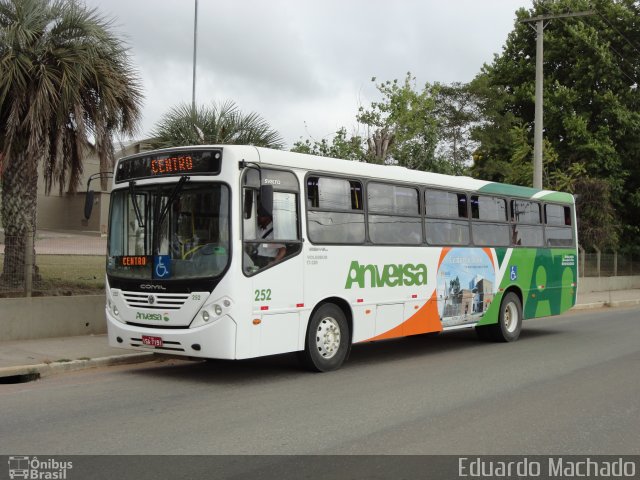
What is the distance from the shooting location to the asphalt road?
235 inches

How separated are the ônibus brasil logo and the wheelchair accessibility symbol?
2.64 metres

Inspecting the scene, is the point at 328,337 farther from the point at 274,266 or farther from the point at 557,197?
the point at 557,197

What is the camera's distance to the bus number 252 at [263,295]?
862cm

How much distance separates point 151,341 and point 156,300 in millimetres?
537

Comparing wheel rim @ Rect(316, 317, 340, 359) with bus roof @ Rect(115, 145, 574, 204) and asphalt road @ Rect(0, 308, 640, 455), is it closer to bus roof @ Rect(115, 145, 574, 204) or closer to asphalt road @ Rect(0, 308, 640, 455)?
asphalt road @ Rect(0, 308, 640, 455)

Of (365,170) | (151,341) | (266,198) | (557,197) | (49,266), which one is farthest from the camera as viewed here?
(557,197)

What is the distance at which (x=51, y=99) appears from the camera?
A: 11938 mm

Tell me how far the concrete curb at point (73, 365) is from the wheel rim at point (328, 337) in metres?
2.82

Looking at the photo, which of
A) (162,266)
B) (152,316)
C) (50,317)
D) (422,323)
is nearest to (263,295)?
(162,266)

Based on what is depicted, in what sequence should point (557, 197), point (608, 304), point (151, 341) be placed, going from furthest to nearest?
point (608, 304) → point (557, 197) → point (151, 341)

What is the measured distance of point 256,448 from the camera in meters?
5.80

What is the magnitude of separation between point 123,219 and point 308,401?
3.81 meters
